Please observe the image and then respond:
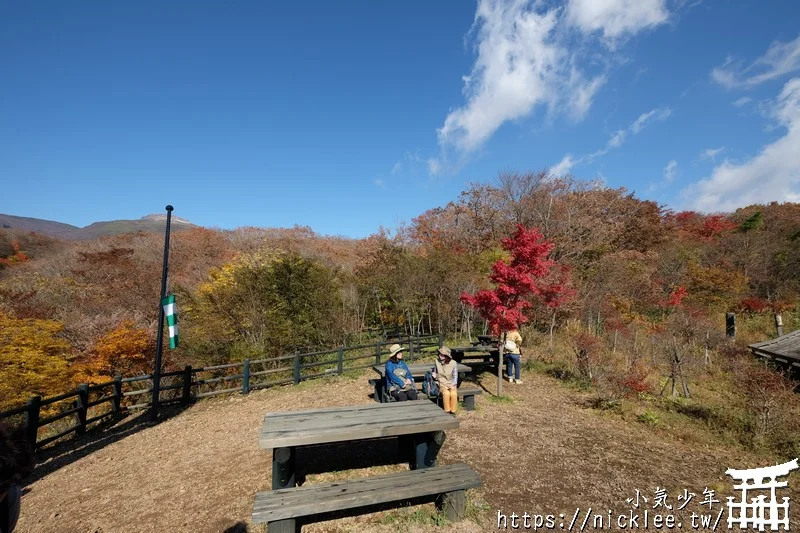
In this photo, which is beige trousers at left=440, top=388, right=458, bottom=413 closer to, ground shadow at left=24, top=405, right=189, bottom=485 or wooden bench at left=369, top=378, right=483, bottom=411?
wooden bench at left=369, top=378, right=483, bottom=411

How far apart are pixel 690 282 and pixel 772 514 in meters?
17.5

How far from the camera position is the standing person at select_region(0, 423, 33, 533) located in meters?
1.39

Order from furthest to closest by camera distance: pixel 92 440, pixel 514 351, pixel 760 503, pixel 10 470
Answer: pixel 514 351 < pixel 92 440 < pixel 760 503 < pixel 10 470

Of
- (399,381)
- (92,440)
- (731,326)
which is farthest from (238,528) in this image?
(731,326)

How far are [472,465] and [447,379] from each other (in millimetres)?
1547

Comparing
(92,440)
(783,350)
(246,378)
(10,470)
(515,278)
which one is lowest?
(92,440)

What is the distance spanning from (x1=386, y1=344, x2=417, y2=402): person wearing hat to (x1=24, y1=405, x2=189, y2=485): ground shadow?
4.98 meters

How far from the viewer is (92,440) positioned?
6.50 metres

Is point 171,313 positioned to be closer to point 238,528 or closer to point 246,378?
point 246,378

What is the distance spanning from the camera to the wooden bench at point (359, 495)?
2.91 metres

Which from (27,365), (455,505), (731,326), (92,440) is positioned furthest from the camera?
(731,326)

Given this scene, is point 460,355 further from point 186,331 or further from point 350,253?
point 350,253

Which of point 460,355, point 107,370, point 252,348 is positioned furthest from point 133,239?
point 460,355

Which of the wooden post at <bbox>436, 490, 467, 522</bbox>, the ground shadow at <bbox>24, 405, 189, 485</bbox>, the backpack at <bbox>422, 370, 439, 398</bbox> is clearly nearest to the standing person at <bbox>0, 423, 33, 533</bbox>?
the wooden post at <bbox>436, 490, 467, 522</bbox>
